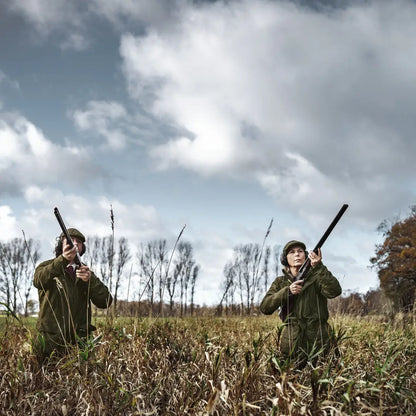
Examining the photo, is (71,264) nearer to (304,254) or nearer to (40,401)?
(40,401)

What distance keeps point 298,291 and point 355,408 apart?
1.45 meters

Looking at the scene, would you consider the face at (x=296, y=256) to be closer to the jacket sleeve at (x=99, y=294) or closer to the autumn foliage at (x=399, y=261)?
the jacket sleeve at (x=99, y=294)

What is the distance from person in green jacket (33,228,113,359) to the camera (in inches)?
177

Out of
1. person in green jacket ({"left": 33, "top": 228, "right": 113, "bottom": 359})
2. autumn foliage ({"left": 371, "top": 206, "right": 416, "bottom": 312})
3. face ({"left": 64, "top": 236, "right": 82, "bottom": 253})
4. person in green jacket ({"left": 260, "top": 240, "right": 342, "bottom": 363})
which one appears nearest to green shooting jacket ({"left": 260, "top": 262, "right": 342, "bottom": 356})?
person in green jacket ({"left": 260, "top": 240, "right": 342, "bottom": 363})

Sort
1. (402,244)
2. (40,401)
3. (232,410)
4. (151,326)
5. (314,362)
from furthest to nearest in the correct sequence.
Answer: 1. (402,244)
2. (151,326)
3. (314,362)
4. (40,401)
5. (232,410)

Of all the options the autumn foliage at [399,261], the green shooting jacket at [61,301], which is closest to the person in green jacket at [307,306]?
the green shooting jacket at [61,301]

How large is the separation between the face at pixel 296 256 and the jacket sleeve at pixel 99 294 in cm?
215

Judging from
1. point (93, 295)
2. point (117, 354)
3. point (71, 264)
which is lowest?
point (117, 354)

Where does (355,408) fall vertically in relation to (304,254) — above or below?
below

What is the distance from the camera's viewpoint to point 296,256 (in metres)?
5.04

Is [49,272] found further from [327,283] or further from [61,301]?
[327,283]

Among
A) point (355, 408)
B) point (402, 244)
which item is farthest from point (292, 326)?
point (402, 244)

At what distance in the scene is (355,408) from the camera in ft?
10.6

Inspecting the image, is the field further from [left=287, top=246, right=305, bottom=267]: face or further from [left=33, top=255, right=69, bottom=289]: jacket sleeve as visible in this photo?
[left=287, top=246, right=305, bottom=267]: face
